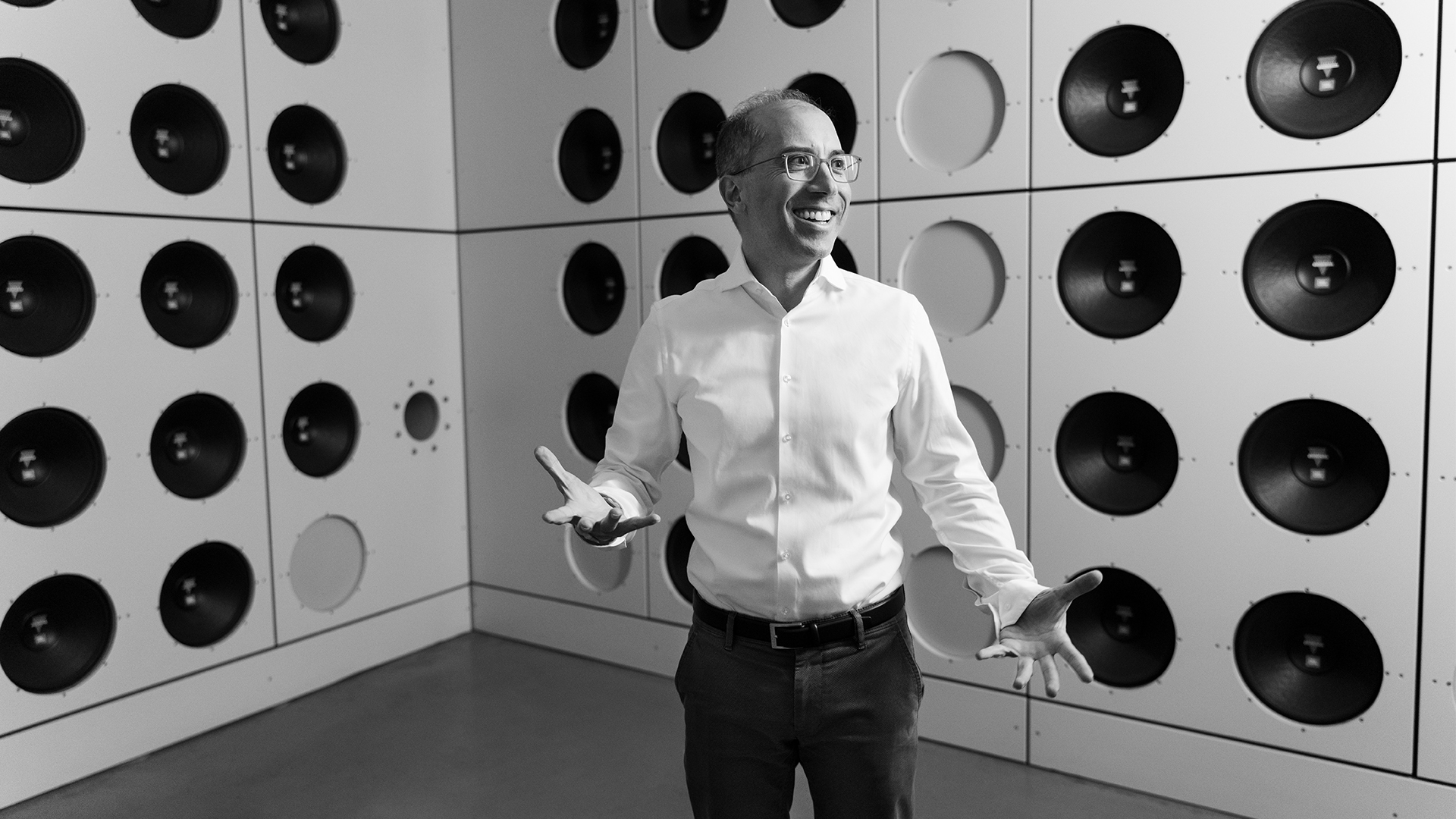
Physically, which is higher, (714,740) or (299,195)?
(299,195)

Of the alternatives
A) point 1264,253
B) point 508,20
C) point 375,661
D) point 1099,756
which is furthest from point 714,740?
point 508,20

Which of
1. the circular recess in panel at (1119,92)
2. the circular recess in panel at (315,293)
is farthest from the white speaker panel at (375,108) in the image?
Answer: the circular recess in panel at (1119,92)

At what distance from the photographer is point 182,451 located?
3.48 meters

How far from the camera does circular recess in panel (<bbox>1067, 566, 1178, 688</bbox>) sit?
301 cm

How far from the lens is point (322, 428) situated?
392 cm

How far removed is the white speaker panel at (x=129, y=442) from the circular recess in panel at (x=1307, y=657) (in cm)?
313

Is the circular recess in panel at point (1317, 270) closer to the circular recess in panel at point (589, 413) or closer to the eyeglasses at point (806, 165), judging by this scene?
the eyeglasses at point (806, 165)

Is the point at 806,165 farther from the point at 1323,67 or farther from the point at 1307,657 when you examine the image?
the point at 1307,657

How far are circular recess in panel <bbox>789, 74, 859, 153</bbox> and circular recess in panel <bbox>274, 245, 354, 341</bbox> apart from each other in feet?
5.82

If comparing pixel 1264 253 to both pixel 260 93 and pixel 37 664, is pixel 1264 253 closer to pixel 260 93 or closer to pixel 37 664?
pixel 260 93

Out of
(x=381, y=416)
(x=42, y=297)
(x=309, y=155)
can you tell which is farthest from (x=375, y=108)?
(x=42, y=297)

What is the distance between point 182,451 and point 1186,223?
3141 mm

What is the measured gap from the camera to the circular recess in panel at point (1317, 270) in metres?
2.65

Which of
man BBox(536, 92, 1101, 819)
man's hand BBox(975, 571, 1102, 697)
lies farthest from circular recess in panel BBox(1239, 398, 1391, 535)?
man's hand BBox(975, 571, 1102, 697)
